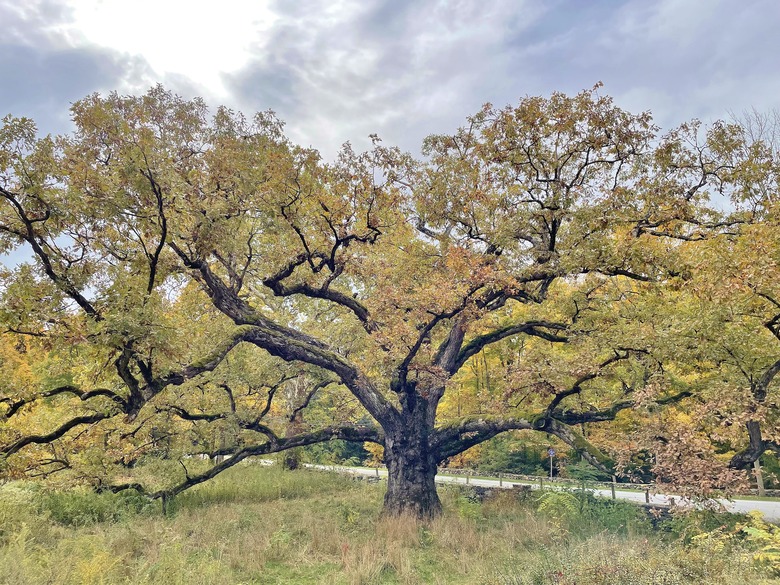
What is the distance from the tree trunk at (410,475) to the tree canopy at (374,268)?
0.23 ft

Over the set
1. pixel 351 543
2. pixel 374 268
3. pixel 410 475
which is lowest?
pixel 351 543

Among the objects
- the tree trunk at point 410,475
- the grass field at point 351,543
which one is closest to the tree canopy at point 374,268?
the tree trunk at point 410,475

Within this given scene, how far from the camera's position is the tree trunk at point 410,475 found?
42.7 feet

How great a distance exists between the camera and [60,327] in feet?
25.5

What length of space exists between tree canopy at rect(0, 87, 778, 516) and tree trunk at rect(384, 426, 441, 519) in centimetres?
7

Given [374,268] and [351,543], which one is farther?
[374,268]

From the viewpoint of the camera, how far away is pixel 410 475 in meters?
13.4

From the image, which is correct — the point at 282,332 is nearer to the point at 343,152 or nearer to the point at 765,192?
the point at 343,152

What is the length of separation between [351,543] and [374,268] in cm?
753

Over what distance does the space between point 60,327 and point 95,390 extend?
6.48 feet

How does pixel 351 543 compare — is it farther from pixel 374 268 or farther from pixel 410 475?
pixel 374 268

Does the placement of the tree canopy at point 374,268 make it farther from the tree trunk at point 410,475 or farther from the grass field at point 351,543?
the grass field at point 351,543

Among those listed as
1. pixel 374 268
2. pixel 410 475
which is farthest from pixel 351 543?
pixel 374 268

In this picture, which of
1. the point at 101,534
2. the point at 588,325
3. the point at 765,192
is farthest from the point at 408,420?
the point at 765,192
